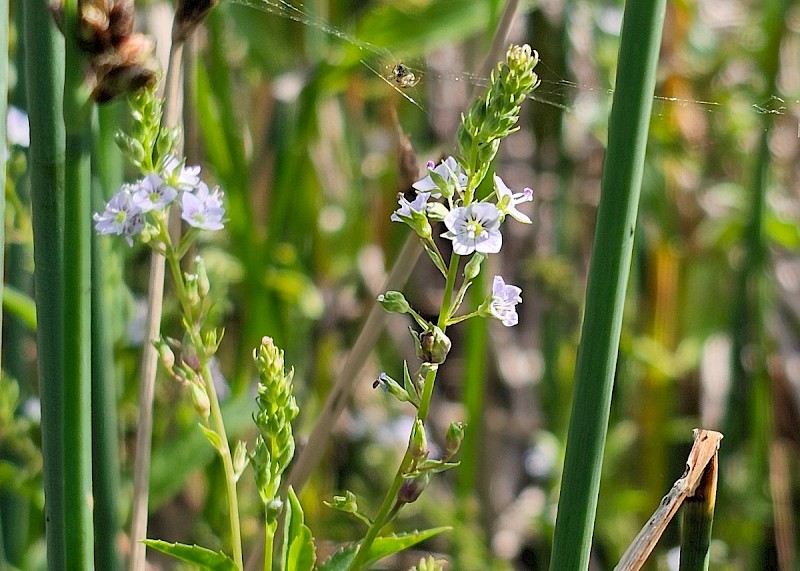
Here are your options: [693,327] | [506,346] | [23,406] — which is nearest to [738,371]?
[693,327]

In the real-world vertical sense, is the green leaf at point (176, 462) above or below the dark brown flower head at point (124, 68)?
below

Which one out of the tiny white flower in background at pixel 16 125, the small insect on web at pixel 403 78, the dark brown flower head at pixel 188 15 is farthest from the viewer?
the tiny white flower in background at pixel 16 125

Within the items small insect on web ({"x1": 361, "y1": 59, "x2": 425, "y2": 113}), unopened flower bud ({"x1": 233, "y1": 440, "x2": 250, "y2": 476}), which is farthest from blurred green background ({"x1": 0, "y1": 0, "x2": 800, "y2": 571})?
unopened flower bud ({"x1": 233, "y1": 440, "x2": 250, "y2": 476})

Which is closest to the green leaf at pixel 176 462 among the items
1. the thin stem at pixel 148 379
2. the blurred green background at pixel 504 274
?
the blurred green background at pixel 504 274

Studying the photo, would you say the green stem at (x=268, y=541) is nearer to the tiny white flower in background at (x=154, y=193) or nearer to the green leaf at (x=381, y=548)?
the green leaf at (x=381, y=548)

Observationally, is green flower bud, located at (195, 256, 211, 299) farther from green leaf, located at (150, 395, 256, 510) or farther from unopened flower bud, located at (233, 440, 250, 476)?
green leaf, located at (150, 395, 256, 510)

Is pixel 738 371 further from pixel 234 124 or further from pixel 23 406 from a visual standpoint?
pixel 23 406

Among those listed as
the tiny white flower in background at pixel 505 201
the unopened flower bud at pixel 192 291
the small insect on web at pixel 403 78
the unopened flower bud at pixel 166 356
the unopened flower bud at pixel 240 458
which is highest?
the small insect on web at pixel 403 78

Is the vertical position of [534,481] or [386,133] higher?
[386,133]

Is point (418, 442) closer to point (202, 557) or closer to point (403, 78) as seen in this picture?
point (202, 557)
